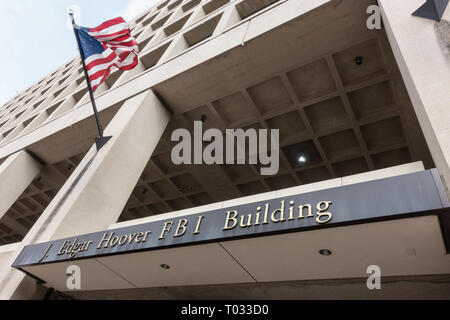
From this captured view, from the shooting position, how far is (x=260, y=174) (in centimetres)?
1263

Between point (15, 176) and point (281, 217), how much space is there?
13288 millimetres

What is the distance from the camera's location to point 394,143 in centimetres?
1034

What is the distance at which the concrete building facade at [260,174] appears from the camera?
4.05 m

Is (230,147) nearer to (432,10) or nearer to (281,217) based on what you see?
(281,217)

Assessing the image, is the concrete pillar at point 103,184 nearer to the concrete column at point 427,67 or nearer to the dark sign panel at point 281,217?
the dark sign panel at point 281,217

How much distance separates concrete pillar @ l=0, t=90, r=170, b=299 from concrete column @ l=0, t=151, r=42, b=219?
513 cm

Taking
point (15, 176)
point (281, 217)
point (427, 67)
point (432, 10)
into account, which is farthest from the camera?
point (15, 176)

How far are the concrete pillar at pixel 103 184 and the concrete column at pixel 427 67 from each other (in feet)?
24.7

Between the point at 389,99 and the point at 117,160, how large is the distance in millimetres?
8840

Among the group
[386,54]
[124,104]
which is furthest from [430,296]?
[124,104]

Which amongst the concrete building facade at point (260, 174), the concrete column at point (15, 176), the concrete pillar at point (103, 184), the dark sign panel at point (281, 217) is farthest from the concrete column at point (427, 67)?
the concrete column at point (15, 176)

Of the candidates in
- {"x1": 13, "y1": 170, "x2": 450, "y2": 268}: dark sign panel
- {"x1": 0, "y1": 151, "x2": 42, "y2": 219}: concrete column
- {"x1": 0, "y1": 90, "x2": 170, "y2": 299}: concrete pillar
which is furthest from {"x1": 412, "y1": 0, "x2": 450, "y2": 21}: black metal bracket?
{"x1": 0, "y1": 151, "x2": 42, "y2": 219}: concrete column

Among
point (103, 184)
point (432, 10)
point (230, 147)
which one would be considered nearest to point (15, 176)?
point (103, 184)

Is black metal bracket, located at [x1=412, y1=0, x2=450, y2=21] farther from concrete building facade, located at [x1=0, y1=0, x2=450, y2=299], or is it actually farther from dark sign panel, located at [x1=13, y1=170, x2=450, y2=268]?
dark sign panel, located at [x1=13, y1=170, x2=450, y2=268]
